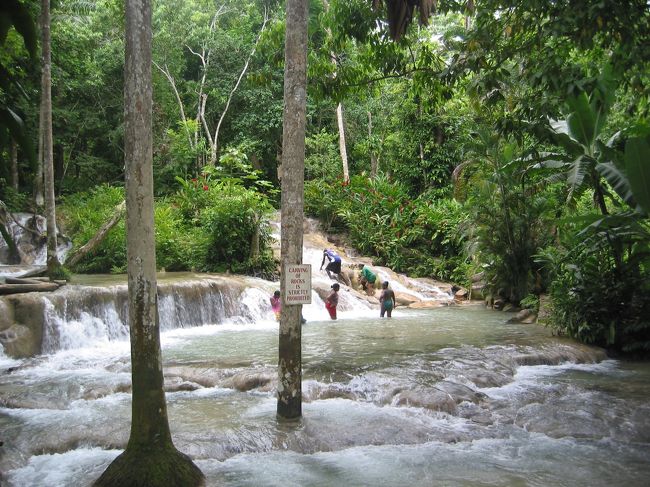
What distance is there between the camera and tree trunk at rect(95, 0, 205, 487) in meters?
4.18

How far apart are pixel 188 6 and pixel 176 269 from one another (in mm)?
17034

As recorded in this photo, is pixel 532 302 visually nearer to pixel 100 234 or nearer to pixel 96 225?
pixel 100 234

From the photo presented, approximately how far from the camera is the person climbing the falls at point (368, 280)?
18109mm

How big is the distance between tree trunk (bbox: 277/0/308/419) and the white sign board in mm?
64

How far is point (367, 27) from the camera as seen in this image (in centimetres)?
866

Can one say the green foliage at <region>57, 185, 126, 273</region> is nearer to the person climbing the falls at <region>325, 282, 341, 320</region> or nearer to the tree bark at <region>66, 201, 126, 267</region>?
the tree bark at <region>66, 201, 126, 267</region>

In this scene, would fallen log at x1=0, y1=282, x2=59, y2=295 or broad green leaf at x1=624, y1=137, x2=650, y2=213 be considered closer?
broad green leaf at x1=624, y1=137, x2=650, y2=213

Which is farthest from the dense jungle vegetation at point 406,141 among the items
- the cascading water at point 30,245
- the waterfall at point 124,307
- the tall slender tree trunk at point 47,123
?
the waterfall at point 124,307

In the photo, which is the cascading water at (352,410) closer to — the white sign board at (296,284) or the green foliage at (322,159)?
the white sign board at (296,284)

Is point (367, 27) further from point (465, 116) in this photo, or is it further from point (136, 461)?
point (465, 116)

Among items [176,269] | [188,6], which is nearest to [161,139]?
[188,6]

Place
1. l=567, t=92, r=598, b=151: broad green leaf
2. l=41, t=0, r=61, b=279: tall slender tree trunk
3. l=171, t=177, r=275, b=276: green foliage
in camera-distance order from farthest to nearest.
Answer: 1. l=171, t=177, r=275, b=276: green foliage
2. l=41, t=0, r=61, b=279: tall slender tree trunk
3. l=567, t=92, r=598, b=151: broad green leaf

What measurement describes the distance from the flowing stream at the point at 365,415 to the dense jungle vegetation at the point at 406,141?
8.75ft

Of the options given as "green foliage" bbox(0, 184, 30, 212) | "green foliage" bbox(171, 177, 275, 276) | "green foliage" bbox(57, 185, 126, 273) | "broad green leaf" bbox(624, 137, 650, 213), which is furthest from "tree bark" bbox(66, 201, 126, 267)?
"broad green leaf" bbox(624, 137, 650, 213)
